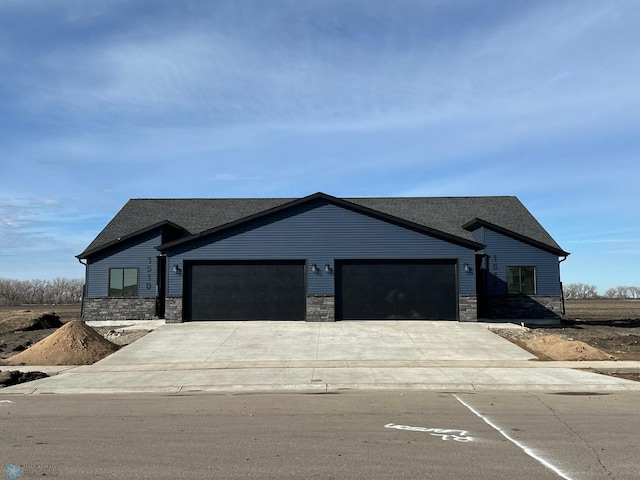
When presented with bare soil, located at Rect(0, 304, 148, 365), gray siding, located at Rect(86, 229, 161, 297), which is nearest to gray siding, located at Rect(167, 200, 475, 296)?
bare soil, located at Rect(0, 304, 148, 365)

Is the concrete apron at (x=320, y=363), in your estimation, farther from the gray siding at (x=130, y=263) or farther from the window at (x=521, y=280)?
the window at (x=521, y=280)

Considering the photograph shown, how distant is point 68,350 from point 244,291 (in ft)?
27.7

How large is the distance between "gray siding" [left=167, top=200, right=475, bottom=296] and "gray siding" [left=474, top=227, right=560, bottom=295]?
3.77m

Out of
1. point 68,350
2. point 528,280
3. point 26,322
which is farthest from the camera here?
point 528,280

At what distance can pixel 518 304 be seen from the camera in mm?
26203

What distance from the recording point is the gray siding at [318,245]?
76.8 feet

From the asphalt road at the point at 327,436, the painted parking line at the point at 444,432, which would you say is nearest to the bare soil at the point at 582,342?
the asphalt road at the point at 327,436

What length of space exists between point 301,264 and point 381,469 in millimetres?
17818

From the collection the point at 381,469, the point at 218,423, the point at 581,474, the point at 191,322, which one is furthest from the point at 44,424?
the point at 191,322

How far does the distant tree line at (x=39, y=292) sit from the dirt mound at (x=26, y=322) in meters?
40.8

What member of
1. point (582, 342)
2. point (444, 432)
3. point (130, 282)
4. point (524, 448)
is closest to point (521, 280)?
point (582, 342)

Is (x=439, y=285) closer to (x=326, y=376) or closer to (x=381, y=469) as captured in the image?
(x=326, y=376)

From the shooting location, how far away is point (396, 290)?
23.3 m

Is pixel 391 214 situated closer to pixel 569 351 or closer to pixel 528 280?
pixel 528 280
